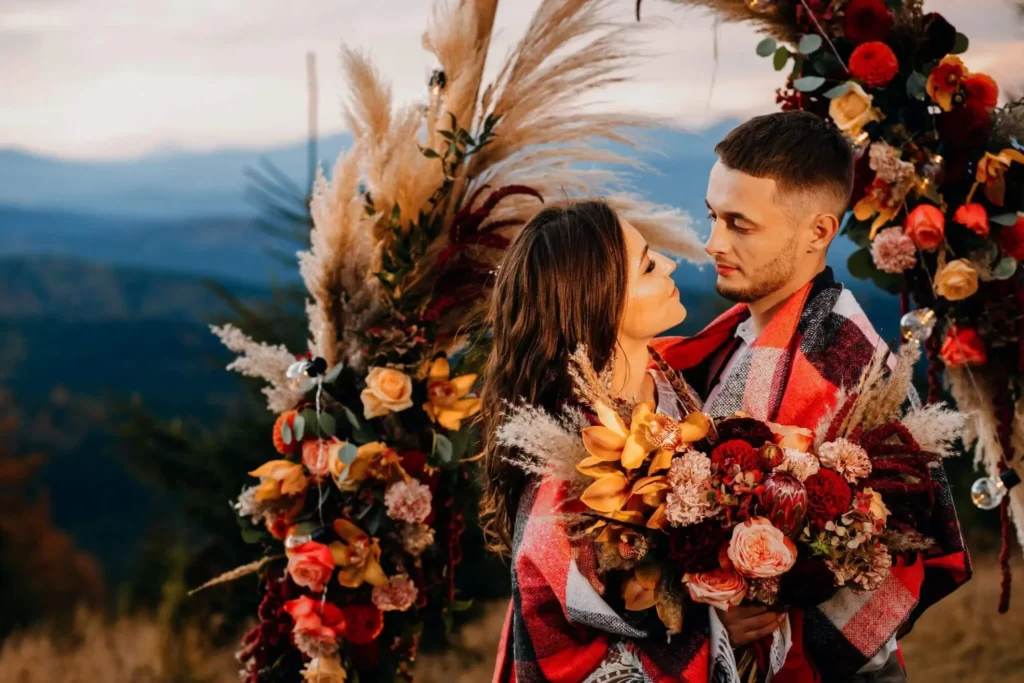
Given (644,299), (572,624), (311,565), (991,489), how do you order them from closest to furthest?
(572,624) → (644,299) → (311,565) → (991,489)

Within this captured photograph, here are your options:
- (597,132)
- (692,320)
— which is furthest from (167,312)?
(597,132)

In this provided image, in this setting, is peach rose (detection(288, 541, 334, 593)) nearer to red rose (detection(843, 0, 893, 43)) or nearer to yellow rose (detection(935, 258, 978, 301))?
yellow rose (detection(935, 258, 978, 301))

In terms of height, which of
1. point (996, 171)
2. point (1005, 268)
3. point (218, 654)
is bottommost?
point (218, 654)

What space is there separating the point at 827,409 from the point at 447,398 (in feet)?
3.31

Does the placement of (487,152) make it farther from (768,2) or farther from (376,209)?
(768,2)

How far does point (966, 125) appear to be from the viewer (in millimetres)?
2695

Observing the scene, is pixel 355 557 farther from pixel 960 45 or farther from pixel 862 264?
pixel 960 45

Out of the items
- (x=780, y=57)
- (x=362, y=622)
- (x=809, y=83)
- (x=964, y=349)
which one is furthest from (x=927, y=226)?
(x=362, y=622)

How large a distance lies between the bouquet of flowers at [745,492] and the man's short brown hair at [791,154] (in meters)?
0.40

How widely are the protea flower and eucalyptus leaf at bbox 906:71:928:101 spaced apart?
1452mm

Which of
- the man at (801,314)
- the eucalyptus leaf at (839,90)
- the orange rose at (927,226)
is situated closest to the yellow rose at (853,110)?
the eucalyptus leaf at (839,90)

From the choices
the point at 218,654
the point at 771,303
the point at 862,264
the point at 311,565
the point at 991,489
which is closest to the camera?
the point at 771,303

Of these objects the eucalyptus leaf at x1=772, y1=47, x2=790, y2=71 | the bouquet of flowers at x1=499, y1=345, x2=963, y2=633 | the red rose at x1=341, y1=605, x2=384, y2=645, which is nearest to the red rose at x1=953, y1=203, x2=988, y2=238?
the eucalyptus leaf at x1=772, y1=47, x2=790, y2=71

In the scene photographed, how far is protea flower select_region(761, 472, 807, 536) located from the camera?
5.25 ft
